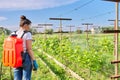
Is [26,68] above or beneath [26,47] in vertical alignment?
beneath

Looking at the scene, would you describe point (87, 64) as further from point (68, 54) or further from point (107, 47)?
point (107, 47)

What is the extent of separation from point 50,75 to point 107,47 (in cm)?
500

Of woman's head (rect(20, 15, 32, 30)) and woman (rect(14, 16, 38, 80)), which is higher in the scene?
woman's head (rect(20, 15, 32, 30))

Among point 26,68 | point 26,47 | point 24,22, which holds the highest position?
point 24,22

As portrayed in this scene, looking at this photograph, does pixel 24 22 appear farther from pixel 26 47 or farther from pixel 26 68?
pixel 26 68

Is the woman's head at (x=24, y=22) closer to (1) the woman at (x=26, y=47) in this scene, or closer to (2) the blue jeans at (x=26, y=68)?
(1) the woman at (x=26, y=47)

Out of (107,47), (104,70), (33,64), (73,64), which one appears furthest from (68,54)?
(33,64)

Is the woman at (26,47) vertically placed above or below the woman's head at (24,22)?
below

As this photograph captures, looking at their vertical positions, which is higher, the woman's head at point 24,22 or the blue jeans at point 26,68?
the woman's head at point 24,22

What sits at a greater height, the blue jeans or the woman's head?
the woman's head

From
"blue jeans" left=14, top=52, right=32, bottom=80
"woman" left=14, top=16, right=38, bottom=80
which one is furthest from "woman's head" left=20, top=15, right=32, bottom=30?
"blue jeans" left=14, top=52, right=32, bottom=80

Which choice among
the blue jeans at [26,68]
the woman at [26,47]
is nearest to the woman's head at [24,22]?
the woman at [26,47]

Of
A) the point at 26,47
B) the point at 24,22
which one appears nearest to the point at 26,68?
the point at 26,47

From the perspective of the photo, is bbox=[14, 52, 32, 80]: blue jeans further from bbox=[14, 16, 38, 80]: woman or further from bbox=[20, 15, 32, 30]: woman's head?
bbox=[20, 15, 32, 30]: woman's head
